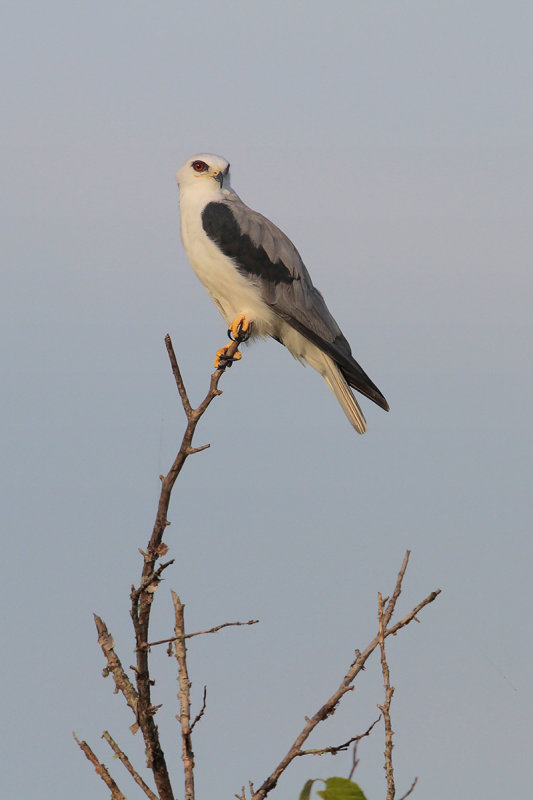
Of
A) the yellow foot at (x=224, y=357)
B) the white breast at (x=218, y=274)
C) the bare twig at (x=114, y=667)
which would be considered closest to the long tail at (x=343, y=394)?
the white breast at (x=218, y=274)

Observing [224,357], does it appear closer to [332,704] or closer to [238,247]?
[238,247]

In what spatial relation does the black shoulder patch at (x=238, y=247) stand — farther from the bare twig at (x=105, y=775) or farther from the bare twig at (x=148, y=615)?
the bare twig at (x=105, y=775)

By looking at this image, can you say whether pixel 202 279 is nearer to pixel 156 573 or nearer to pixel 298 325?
pixel 298 325

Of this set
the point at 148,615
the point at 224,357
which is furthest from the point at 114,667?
the point at 224,357

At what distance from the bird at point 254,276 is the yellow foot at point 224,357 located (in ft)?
1.08

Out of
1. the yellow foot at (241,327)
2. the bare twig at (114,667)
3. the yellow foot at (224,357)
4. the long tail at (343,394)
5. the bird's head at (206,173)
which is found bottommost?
the bare twig at (114,667)

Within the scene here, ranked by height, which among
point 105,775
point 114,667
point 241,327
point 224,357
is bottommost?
point 105,775

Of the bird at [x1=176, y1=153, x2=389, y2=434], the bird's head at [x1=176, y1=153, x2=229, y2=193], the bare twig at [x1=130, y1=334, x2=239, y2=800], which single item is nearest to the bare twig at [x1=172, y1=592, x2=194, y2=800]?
the bare twig at [x1=130, y1=334, x2=239, y2=800]

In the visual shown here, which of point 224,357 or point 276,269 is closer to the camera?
point 224,357

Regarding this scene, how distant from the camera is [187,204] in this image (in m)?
6.88

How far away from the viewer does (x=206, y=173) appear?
7000mm

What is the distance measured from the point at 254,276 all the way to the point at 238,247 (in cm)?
23

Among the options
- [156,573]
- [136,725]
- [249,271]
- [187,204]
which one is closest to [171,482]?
[156,573]

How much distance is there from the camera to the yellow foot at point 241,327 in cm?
677
